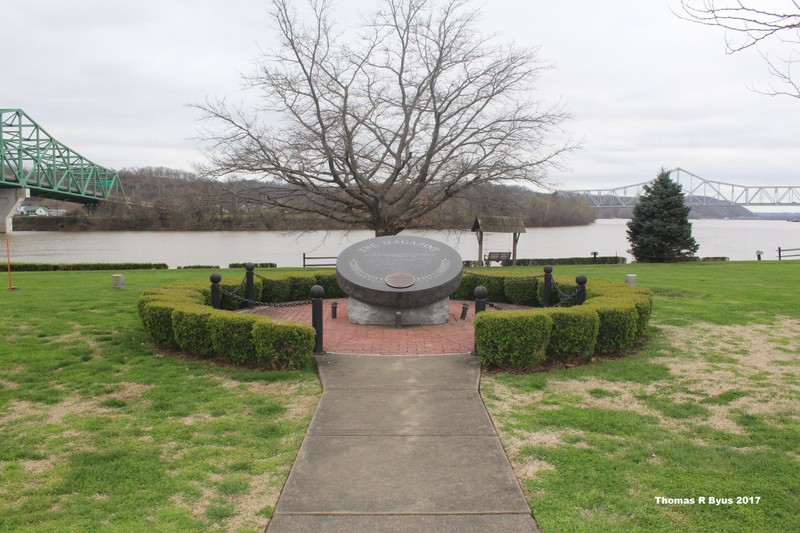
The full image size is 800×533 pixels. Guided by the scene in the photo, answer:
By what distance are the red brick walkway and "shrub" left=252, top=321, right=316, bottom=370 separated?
32.4 inches

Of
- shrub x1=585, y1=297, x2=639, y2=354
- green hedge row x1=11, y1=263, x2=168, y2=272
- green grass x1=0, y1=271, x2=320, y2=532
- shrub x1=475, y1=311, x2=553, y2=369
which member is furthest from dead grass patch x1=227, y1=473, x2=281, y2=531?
green hedge row x1=11, y1=263, x2=168, y2=272

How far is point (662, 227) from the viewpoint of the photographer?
25.5 metres

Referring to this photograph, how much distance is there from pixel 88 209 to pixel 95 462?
217 ft

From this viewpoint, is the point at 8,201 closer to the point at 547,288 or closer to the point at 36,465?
the point at 547,288

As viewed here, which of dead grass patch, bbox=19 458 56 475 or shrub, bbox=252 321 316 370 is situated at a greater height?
shrub, bbox=252 321 316 370

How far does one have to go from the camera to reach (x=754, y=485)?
331 cm

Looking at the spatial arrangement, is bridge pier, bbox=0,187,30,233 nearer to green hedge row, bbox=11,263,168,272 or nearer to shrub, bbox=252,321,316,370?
green hedge row, bbox=11,263,168,272

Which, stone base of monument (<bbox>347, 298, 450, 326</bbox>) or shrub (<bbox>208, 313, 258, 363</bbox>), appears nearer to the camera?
shrub (<bbox>208, 313, 258, 363</bbox>)

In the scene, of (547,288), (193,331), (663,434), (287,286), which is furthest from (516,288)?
(663,434)

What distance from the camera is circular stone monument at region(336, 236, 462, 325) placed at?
8.15m

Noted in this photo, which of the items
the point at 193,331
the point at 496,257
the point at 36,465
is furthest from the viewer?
the point at 496,257

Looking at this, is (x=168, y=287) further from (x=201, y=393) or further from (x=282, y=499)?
(x=282, y=499)

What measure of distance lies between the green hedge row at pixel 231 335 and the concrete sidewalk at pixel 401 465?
67cm

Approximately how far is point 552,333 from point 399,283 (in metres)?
2.71
